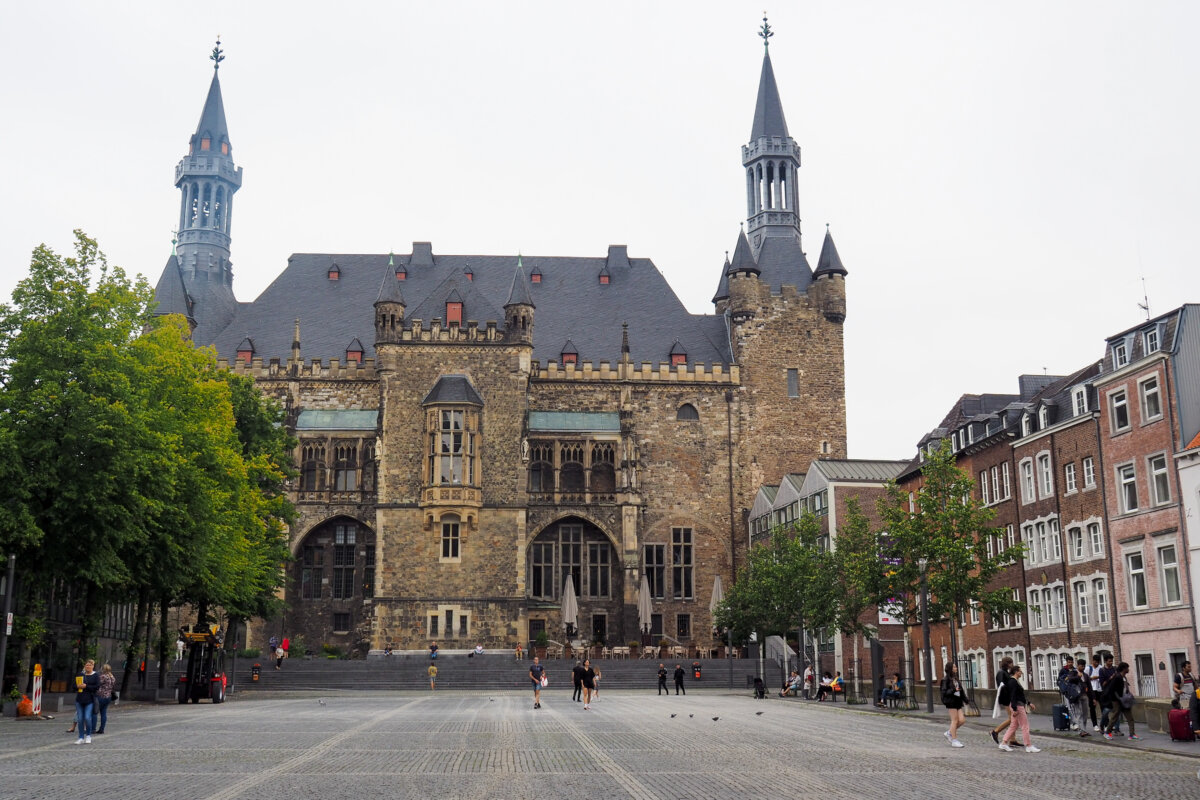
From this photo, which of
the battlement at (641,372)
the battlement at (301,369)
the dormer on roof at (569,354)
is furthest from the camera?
the dormer on roof at (569,354)

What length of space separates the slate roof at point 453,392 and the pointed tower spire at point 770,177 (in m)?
21.6

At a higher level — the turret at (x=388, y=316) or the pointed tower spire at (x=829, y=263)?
the pointed tower spire at (x=829, y=263)

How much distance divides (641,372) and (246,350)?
21.9m

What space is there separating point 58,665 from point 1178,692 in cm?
3498

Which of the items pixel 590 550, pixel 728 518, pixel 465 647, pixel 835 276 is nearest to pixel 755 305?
pixel 835 276

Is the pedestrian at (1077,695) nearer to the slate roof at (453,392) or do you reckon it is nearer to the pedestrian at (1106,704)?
the pedestrian at (1106,704)

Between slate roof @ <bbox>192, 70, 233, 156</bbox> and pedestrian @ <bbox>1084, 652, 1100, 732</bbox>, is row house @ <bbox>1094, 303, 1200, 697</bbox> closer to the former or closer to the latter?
pedestrian @ <bbox>1084, 652, 1100, 732</bbox>

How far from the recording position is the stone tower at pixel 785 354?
70.1 m

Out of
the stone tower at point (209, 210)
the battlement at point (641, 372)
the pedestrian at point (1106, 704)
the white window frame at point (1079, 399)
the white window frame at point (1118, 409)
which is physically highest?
the stone tower at point (209, 210)

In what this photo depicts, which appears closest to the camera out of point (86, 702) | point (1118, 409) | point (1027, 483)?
point (86, 702)

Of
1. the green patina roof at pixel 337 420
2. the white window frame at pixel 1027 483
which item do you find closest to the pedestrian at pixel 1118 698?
the white window frame at pixel 1027 483

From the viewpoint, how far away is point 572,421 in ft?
222

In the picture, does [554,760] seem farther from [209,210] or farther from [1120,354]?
[209,210]

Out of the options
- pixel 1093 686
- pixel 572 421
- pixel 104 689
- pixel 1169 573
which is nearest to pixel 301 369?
pixel 572 421
